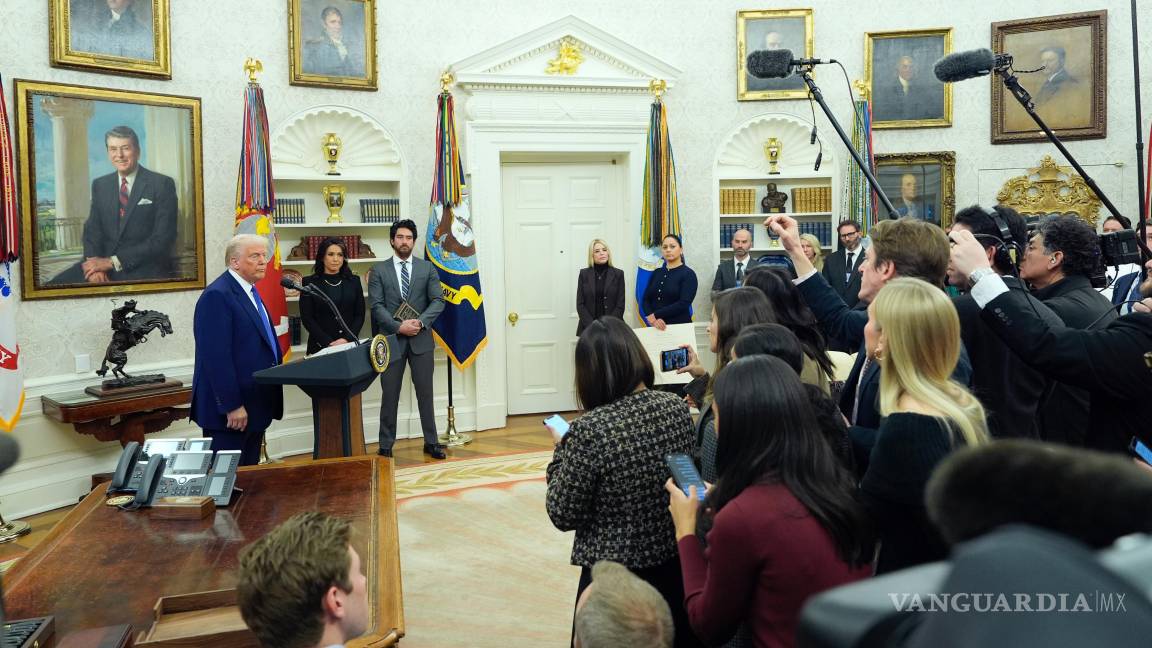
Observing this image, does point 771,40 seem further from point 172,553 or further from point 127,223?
point 172,553

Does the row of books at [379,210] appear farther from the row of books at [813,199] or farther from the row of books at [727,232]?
the row of books at [813,199]

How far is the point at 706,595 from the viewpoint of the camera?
1704 millimetres

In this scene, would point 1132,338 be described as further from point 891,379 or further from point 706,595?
point 706,595

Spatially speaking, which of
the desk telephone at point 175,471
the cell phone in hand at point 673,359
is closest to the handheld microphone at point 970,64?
the cell phone in hand at point 673,359

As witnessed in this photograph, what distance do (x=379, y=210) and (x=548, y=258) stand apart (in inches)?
66.6

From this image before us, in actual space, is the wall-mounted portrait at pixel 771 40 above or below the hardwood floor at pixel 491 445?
above

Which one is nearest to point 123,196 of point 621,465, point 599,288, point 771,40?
point 599,288

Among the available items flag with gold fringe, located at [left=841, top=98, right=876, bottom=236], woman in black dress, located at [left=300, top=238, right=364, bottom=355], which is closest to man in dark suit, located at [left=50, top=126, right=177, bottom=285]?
woman in black dress, located at [left=300, top=238, right=364, bottom=355]

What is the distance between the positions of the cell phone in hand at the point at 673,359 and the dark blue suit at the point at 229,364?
72.5 inches

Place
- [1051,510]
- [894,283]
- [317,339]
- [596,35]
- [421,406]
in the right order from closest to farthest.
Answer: [1051,510] < [894,283] < [317,339] < [421,406] < [596,35]

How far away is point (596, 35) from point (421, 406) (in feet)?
11.7

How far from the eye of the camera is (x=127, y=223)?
224 inches

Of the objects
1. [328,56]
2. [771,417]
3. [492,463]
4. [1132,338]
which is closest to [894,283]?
[771,417]

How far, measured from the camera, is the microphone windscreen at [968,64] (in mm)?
2748
